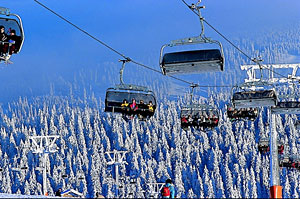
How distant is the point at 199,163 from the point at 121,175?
13377 millimetres

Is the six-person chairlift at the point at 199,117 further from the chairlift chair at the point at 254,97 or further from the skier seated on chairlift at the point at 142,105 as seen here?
the skier seated on chairlift at the point at 142,105

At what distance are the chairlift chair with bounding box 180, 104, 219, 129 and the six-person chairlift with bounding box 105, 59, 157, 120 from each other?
157 inches

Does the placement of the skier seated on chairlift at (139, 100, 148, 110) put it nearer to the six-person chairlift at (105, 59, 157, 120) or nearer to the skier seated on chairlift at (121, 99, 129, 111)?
the six-person chairlift at (105, 59, 157, 120)

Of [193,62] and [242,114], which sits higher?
[193,62]

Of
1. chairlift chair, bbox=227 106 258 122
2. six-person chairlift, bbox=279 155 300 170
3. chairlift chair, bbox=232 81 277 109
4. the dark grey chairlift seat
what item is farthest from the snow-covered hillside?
the dark grey chairlift seat

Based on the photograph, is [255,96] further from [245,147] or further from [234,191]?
[245,147]

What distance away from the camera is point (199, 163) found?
109m

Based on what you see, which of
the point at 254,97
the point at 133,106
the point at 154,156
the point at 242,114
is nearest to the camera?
the point at 133,106

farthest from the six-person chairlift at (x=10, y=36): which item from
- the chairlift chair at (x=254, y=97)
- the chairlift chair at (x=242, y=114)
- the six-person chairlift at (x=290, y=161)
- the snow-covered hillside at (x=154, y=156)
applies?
the snow-covered hillside at (x=154, y=156)

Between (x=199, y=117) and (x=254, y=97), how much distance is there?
391cm

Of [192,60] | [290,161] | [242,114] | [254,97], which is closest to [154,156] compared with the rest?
[290,161]

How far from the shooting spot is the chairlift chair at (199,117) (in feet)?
78.5

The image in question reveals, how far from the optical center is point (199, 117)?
2441cm

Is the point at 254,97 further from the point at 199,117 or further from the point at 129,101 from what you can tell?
the point at 129,101
